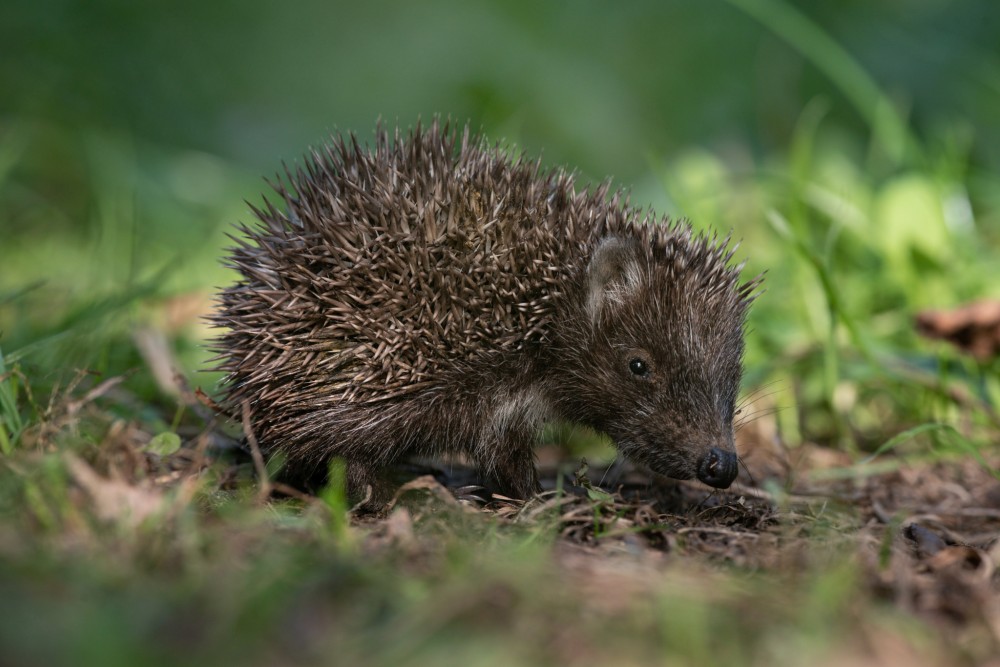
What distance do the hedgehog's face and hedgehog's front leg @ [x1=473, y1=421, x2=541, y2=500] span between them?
0.45m

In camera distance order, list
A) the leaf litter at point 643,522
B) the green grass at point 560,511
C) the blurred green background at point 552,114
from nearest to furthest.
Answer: the green grass at point 560,511 → the leaf litter at point 643,522 → the blurred green background at point 552,114

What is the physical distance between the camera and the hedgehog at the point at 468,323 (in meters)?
4.65

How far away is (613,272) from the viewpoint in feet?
16.2

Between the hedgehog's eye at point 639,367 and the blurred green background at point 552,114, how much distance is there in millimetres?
2830

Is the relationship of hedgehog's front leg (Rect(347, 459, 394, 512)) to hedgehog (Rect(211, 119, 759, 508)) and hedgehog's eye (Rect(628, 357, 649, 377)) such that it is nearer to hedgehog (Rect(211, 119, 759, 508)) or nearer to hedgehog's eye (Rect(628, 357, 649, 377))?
hedgehog (Rect(211, 119, 759, 508))

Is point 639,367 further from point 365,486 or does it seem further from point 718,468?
point 365,486

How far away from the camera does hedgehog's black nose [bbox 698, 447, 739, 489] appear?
4.66m

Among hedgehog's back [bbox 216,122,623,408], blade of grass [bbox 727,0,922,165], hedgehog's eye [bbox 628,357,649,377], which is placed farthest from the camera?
blade of grass [bbox 727,0,922,165]

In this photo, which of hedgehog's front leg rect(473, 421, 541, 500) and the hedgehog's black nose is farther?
hedgehog's front leg rect(473, 421, 541, 500)

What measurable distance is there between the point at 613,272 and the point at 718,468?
3.65 feet

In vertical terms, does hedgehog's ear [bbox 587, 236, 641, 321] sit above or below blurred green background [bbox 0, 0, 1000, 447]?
below

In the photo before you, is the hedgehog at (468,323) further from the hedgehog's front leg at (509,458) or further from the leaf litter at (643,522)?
the leaf litter at (643,522)

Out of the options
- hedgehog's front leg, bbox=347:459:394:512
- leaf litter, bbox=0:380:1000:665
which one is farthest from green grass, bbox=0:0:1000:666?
hedgehog's front leg, bbox=347:459:394:512

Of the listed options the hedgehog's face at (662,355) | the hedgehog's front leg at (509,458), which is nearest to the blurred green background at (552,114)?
the hedgehog's face at (662,355)
